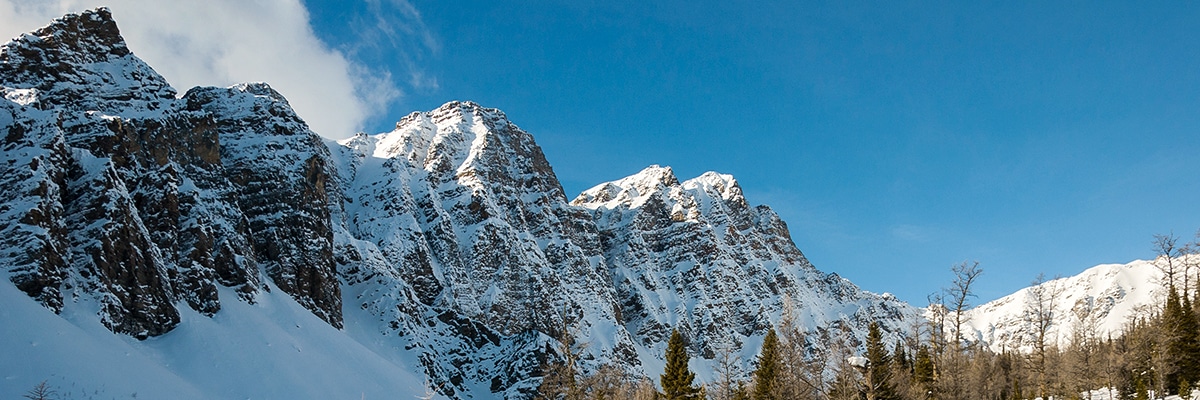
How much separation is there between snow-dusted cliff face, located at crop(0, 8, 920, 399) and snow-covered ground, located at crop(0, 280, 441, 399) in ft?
3.21

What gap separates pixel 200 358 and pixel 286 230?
4805cm

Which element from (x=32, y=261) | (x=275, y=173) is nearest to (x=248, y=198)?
(x=275, y=173)

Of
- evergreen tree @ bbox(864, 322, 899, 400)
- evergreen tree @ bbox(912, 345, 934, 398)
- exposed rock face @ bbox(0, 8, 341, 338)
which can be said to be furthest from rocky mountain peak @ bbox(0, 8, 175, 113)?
evergreen tree @ bbox(912, 345, 934, 398)

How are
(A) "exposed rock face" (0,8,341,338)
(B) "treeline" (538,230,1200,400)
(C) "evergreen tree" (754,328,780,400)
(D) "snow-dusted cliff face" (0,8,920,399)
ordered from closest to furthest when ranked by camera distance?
(B) "treeline" (538,230,1200,400) → (C) "evergreen tree" (754,328,780,400) → (A) "exposed rock face" (0,8,341,338) → (D) "snow-dusted cliff face" (0,8,920,399)

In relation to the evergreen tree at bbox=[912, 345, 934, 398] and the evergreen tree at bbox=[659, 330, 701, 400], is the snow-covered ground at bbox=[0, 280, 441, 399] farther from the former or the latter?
the evergreen tree at bbox=[912, 345, 934, 398]

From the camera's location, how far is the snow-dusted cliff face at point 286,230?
64.9 m

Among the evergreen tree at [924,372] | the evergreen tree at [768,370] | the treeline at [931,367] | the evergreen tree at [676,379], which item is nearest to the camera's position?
the treeline at [931,367]

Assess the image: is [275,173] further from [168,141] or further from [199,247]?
[199,247]

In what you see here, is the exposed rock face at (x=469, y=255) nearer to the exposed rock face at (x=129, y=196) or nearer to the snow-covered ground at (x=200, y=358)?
the exposed rock face at (x=129, y=196)

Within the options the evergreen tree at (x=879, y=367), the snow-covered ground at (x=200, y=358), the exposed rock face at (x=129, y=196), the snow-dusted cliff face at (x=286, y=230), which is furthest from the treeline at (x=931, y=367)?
the exposed rock face at (x=129, y=196)

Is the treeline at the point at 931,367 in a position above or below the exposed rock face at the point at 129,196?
below

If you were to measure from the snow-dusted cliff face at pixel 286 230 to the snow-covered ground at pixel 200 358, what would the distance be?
979 mm

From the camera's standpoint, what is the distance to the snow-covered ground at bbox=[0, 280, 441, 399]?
4400 cm

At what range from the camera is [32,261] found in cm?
5797
